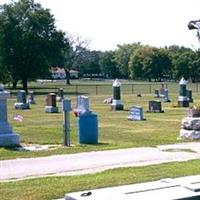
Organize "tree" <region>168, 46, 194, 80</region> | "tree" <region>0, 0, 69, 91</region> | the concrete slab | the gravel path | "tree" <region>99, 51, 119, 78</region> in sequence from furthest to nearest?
"tree" <region>99, 51, 119, 78</region> < "tree" <region>168, 46, 194, 80</region> < "tree" <region>0, 0, 69, 91</region> < the gravel path < the concrete slab

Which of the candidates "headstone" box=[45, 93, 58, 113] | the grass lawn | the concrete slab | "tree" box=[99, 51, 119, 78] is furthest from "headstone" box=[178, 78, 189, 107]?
"tree" box=[99, 51, 119, 78]

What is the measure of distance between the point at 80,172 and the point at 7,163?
209 cm

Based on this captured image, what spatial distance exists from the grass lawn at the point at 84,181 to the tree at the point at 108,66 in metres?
162

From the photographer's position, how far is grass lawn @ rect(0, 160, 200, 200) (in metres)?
8.30

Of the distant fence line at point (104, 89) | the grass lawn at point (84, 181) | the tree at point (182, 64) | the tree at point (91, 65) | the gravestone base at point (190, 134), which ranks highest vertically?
the tree at point (91, 65)

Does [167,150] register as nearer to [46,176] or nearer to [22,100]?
[46,176]

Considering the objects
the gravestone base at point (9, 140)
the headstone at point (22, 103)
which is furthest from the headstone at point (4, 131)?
the headstone at point (22, 103)

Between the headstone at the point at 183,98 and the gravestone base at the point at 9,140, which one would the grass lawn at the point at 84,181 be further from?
the headstone at the point at 183,98

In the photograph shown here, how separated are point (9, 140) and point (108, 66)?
15886 cm

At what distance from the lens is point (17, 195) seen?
8.23 metres

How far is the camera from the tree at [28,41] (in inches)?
3002

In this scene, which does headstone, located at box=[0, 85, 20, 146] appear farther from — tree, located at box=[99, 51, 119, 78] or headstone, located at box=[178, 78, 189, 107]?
tree, located at box=[99, 51, 119, 78]

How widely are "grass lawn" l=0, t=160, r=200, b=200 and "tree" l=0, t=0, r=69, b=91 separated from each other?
6614 centimetres

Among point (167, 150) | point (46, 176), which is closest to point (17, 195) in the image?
point (46, 176)
